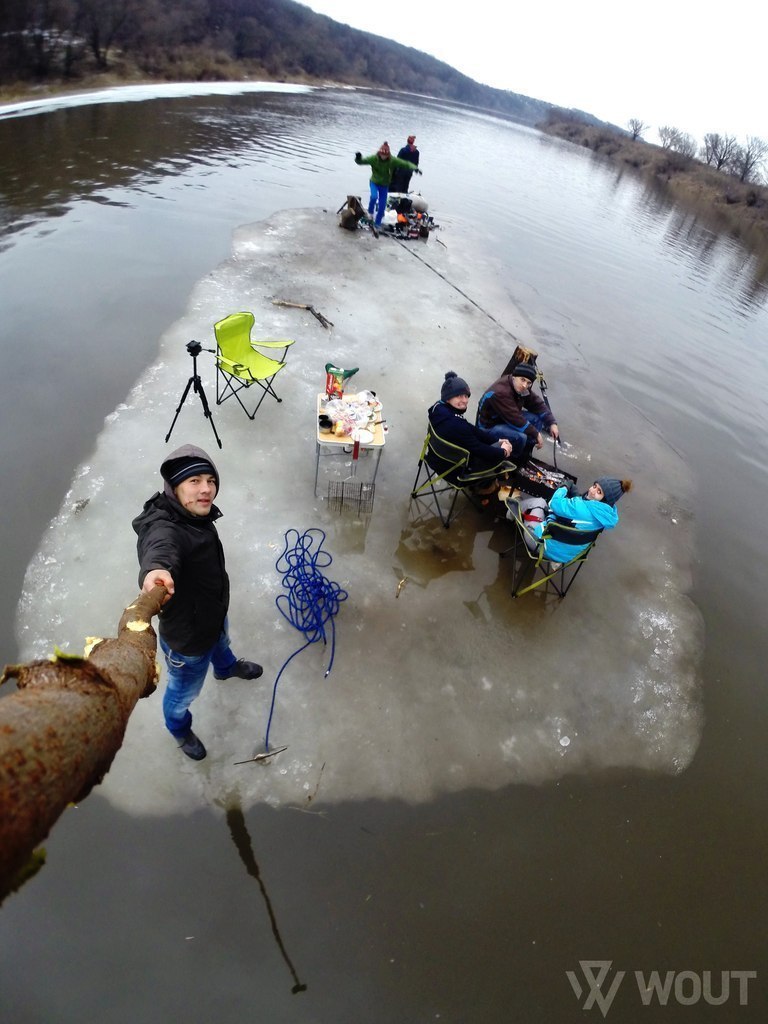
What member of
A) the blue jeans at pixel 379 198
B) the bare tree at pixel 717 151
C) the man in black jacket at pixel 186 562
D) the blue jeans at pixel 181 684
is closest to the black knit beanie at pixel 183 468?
the man in black jacket at pixel 186 562

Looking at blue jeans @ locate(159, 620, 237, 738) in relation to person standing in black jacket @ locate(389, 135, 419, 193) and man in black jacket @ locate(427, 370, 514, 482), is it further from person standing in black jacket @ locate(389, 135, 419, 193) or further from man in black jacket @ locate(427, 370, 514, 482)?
person standing in black jacket @ locate(389, 135, 419, 193)

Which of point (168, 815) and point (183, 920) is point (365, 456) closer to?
point (168, 815)

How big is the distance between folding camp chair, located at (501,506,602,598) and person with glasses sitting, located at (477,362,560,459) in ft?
3.26

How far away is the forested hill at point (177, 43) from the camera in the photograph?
2380cm

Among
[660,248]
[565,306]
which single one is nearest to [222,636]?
[565,306]

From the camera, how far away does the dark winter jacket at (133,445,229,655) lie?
7.82 ft

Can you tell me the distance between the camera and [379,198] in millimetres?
12258

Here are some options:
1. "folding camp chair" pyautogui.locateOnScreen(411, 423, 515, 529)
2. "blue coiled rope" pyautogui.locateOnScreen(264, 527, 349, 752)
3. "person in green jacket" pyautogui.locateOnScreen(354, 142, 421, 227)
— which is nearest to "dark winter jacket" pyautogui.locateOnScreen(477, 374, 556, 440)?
"folding camp chair" pyautogui.locateOnScreen(411, 423, 515, 529)

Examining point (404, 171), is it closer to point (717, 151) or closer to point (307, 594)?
point (307, 594)

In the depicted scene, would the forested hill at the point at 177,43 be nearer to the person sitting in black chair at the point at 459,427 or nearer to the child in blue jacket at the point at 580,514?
the person sitting in black chair at the point at 459,427

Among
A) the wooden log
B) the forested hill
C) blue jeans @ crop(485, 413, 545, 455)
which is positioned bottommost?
blue jeans @ crop(485, 413, 545, 455)

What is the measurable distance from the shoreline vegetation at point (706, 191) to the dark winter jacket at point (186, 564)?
95.0 feet

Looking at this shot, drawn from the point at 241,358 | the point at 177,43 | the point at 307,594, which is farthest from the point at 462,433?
the point at 177,43

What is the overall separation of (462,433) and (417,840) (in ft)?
10.3
